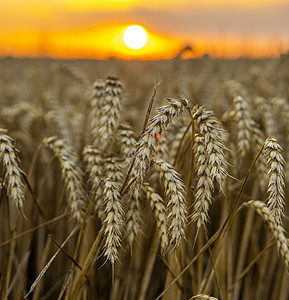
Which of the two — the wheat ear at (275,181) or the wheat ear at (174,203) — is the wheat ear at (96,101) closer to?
the wheat ear at (174,203)

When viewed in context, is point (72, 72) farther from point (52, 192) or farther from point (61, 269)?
point (61, 269)

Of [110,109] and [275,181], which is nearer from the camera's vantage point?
[275,181]

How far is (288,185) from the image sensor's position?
100 inches

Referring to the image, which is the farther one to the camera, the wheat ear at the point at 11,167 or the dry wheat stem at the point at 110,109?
the dry wheat stem at the point at 110,109

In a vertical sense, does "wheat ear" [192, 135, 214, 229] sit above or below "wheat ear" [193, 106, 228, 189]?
below

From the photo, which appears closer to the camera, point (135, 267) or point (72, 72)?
point (135, 267)

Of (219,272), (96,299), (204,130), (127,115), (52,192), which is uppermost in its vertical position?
(127,115)

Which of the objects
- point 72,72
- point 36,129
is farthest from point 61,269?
point 72,72

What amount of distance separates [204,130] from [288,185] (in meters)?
1.58

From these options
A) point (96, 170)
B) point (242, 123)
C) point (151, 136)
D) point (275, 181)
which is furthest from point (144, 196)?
point (242, 123)

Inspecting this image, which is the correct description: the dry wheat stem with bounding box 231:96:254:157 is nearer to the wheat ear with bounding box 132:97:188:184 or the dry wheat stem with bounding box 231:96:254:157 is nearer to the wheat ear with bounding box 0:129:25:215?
the wheat ear with bounding box 132:97:188:184

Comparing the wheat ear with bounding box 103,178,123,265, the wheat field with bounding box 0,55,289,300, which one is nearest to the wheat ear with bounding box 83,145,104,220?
the wheat field with bounding box 0,55,289,300

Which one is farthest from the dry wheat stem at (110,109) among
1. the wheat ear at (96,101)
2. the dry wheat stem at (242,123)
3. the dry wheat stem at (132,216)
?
the dry wheat stem at (242,123)

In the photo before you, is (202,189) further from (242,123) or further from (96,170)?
(242,123)
